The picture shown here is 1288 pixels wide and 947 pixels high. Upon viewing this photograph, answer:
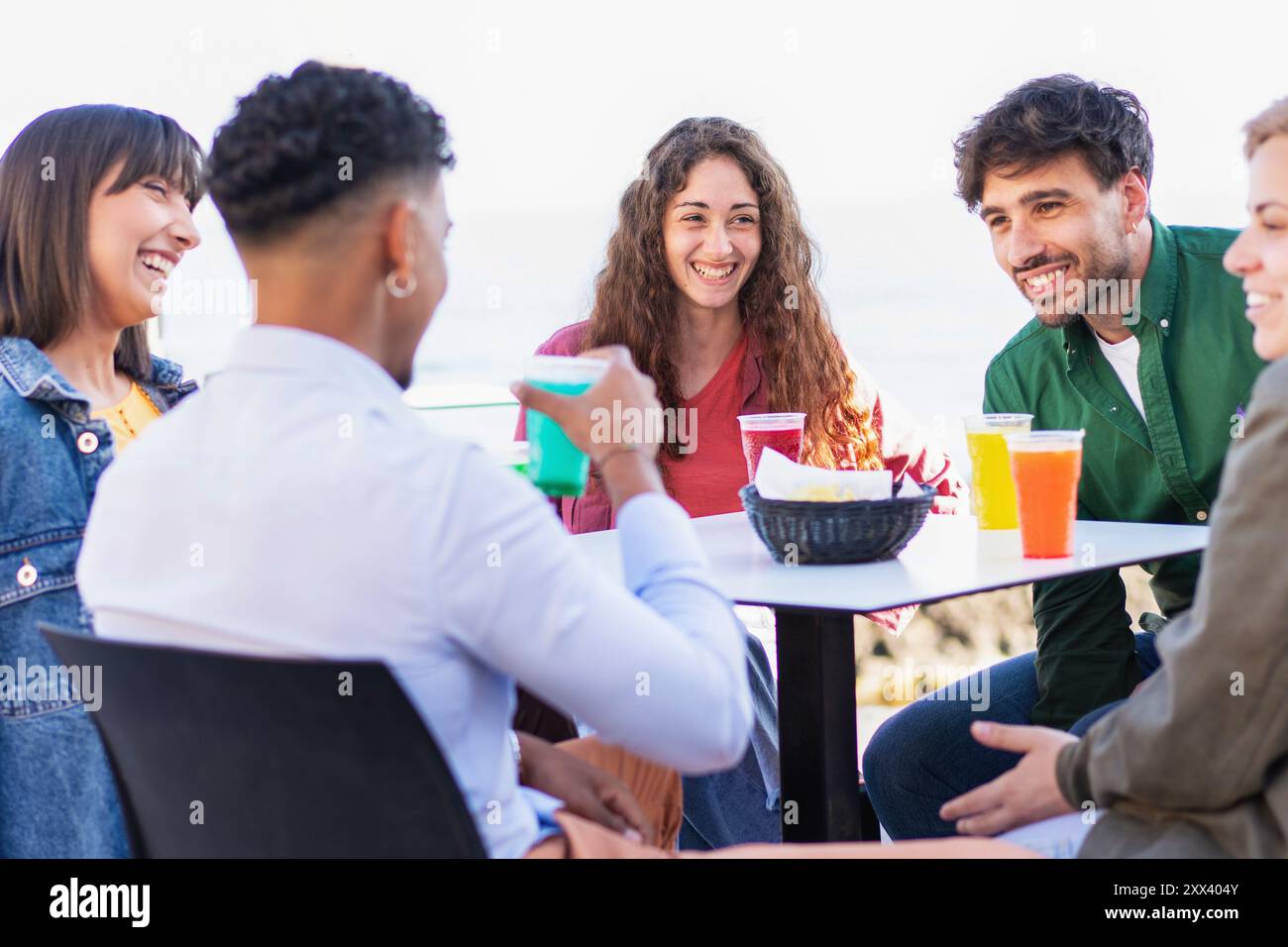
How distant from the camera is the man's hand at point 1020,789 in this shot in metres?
1.69

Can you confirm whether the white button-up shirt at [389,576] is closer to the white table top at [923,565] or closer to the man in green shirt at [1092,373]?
the white table top at [923,565]

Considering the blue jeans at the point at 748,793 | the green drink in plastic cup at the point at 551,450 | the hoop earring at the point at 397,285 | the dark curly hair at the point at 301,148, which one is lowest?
the blue jeans at the point at 748,793

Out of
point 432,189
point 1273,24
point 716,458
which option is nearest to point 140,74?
point 1273,24

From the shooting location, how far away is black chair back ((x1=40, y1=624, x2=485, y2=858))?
48.8 inches

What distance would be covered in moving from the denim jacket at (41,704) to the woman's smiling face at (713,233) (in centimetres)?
179

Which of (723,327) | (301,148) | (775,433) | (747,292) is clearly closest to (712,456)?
(723,327)

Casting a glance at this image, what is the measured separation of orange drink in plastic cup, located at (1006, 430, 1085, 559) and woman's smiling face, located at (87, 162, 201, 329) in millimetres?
1664

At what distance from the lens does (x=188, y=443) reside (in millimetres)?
1387

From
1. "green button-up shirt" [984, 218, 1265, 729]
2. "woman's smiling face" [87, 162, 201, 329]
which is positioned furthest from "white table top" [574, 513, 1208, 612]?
"woman's smiling face" [87, 162, 201, 329]

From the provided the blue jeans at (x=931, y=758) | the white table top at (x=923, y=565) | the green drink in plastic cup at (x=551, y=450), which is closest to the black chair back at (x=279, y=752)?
the white table top at (x=923, y=565)

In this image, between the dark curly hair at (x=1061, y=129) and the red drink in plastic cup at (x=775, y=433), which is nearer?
the red drink in plastic cup at (x=775, y=433)

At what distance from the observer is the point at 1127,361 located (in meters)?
3.14

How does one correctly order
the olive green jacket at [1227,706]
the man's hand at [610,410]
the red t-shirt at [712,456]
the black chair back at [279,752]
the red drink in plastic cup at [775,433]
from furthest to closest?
the red t-shirt at [712,456] < the red drink in plastic cup at [775,433] < the man's hand at [610,410] < the olive green jacket at [1227,706] < the black chair back at [279,752]
